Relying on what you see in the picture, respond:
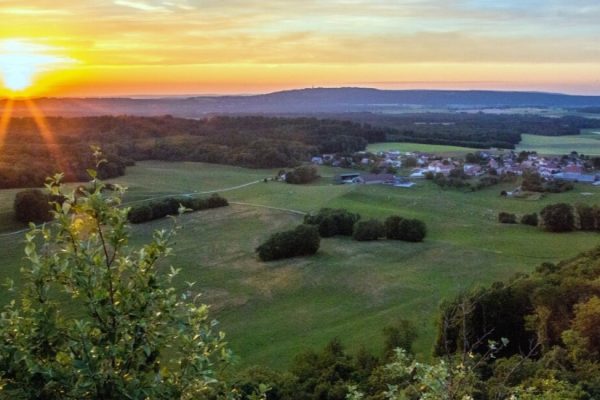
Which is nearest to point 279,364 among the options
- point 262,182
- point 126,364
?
point 126,364

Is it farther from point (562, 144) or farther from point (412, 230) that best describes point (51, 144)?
point (562, 144)

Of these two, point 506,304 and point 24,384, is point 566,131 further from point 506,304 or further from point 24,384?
point 24,384

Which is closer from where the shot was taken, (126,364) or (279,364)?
(126,364)

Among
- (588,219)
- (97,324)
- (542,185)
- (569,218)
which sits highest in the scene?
(97,324)

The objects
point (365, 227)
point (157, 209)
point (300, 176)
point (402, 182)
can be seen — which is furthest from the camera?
point (300, 176)

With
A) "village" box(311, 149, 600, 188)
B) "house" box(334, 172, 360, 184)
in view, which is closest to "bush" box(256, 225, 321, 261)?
"village" box(311, 149, 600, 188)

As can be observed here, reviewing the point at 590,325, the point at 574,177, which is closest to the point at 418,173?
the point at 574,177

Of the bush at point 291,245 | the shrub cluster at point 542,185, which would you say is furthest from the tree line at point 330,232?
the shrub cluster at point 542,185

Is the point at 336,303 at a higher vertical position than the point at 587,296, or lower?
lower
